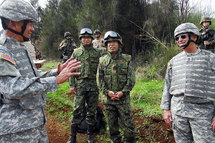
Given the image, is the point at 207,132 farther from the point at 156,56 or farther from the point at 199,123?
the point at 156,56

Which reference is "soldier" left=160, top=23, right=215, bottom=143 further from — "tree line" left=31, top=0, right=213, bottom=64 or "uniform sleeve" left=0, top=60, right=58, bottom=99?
"tree line" left=31, top=0, right=213, bottom=64

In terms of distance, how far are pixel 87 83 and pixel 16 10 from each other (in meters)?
2.07

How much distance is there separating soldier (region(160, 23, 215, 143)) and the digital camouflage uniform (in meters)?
1.58

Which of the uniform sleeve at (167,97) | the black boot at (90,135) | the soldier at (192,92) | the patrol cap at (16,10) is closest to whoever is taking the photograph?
the patrol cap at (16,10)

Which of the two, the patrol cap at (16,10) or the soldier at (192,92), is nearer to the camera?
the patrol cap at (16,10)

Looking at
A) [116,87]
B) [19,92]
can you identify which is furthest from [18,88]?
[116,87]

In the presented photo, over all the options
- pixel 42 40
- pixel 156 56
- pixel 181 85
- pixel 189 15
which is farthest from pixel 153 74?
pixel 42 40

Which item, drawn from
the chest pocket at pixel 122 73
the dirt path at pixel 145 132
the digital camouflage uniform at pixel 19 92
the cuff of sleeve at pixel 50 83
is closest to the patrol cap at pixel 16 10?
the digital camouflage uniform at pixel 19 92

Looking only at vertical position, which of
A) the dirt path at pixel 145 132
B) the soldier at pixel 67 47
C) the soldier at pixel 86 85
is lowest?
the dirt path at pixel 145 132

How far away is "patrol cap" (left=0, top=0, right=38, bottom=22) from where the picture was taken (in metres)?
1.63

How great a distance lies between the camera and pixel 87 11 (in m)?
10.6

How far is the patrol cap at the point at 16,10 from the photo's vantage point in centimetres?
163

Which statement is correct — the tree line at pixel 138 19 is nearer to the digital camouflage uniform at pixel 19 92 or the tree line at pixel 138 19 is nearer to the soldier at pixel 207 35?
the soldier at pixel 207 35

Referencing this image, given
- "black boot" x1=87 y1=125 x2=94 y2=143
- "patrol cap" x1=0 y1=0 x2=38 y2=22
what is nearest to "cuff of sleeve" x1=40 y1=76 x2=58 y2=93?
"patrol cap" x1=0 y1=0 x2=38 y2=22
